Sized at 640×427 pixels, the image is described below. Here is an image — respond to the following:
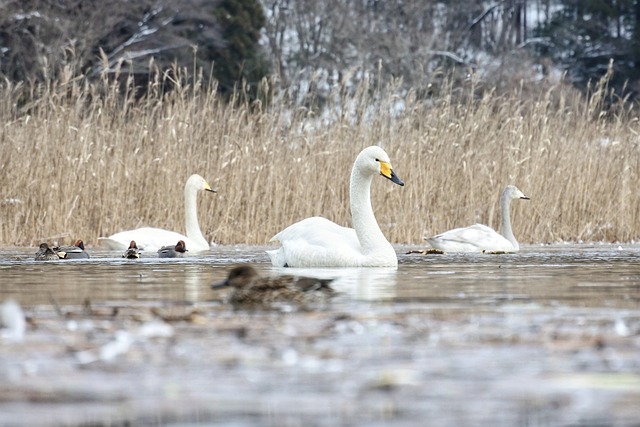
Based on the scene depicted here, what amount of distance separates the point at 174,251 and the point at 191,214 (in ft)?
5.83

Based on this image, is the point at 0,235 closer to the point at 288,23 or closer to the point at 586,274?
the point at 586,274

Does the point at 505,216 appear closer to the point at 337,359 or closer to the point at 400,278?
the point at 400,278

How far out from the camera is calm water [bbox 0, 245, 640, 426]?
301 cm

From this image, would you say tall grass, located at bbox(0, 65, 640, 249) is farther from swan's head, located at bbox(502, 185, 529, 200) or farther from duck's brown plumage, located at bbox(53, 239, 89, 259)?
duck's brown plumage, located at bbox(53, 239, 89, 259)

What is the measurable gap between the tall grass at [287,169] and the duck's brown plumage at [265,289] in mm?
7375

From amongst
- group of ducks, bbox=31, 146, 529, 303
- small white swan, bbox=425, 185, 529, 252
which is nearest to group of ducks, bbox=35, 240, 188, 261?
group of ducks, bbox=31, 146, 529, 303

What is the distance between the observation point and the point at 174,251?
11.3m

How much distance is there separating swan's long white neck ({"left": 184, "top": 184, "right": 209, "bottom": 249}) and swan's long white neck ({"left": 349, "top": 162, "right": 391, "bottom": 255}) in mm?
2906

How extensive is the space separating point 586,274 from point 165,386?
5196 millimetres

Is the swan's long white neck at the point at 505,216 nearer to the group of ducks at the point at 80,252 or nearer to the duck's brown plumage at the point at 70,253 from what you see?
the group of ducks at the point at 80,252

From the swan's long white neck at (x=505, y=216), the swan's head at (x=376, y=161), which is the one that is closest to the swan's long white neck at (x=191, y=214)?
the swan's long white neck at (x=505, y=216)

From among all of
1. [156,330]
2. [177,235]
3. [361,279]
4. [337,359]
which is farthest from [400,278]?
[177,235]

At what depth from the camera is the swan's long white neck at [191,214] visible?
42.0 ft

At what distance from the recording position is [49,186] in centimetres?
1306
